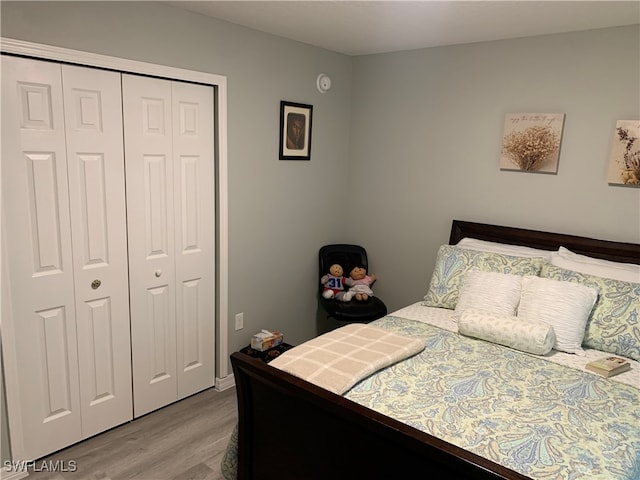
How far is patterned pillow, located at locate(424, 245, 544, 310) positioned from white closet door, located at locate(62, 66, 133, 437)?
6.12 feet

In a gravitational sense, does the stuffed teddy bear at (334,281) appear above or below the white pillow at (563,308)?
below

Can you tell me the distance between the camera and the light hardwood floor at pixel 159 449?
240 centimetres

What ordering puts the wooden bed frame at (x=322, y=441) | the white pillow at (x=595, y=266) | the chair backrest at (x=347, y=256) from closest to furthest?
the wooden bed frame at (x=322, y=441) → the white pillow at (x=595, y=266) → the chair backrest at (x=347, y=256)

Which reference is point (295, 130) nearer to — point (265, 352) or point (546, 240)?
point (265, 352)

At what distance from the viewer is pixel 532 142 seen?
119 inches

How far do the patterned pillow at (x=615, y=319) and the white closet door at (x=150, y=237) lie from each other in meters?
2.36

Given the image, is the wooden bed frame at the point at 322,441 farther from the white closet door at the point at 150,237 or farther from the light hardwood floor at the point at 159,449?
the white closet door at the point at 150,237

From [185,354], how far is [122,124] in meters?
1.46

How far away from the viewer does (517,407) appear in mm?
1831

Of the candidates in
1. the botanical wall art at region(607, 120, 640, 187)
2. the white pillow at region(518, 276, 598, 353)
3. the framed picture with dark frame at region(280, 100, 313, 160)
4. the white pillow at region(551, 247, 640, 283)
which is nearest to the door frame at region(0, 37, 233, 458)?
the framed picture with dark frame at region(280, 100, 313, 160)

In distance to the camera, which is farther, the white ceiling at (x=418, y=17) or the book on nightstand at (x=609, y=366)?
the white ceiling at (x=418, y=17)

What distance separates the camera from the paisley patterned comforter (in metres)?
1.55

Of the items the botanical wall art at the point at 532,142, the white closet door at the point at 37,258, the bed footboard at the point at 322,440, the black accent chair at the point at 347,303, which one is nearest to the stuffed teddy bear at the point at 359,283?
the black accent chair at the point at 347,303

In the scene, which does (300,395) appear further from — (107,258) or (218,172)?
(218,172)
